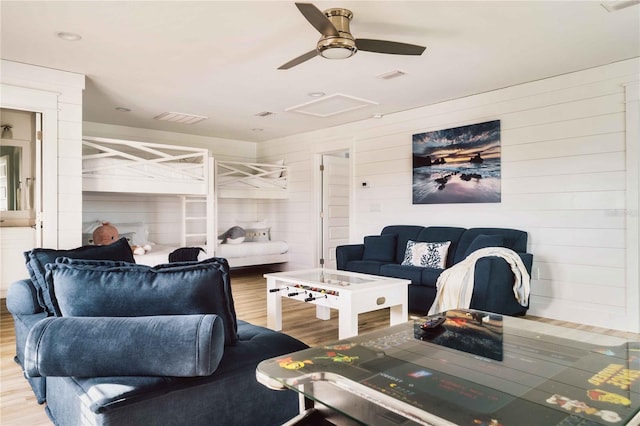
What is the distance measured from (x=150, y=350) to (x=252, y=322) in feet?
9.14

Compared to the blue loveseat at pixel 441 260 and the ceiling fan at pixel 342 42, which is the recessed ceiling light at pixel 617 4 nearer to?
the ceiling fan at pixel 342 42

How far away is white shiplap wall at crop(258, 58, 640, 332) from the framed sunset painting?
0.33 feet

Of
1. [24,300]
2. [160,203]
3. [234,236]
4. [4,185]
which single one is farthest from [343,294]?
[160,203]

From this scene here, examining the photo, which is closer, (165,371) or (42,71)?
(165,371)

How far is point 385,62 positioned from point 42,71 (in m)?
3.38

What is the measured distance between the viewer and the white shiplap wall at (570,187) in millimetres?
3900

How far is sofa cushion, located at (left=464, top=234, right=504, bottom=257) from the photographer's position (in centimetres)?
412

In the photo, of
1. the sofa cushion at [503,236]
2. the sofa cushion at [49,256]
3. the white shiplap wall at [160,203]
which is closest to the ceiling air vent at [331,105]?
the sofa cushion at [503,236]

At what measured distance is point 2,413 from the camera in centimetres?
227

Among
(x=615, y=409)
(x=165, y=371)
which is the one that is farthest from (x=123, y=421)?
(x=615, y=409)

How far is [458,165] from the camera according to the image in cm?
512

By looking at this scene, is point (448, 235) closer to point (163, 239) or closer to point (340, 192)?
point (340, 192)

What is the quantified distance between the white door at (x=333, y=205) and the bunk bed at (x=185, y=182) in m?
0.85

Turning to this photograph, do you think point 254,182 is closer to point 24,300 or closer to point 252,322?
point 252,322
